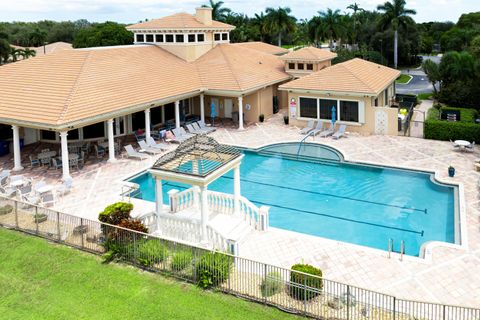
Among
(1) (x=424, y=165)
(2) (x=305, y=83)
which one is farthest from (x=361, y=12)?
(1) (x=424, y=165)

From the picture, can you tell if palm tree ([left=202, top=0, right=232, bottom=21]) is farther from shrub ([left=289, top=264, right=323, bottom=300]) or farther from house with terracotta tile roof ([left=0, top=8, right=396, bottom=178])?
shrub ([left=289, top=264, right=323, bottom=300])

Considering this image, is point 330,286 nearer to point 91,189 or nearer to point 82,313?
point 82,313

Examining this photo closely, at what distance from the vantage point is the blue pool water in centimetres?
1806

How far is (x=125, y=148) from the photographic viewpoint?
2745cm

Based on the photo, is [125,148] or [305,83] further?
[305,83]

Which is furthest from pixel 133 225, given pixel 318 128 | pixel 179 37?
pixel 179 37

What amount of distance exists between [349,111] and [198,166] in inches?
765

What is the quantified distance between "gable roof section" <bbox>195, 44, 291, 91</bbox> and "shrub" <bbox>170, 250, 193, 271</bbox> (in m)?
20.9

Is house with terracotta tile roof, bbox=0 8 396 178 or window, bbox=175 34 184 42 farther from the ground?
window, bbox=175 34 184 42

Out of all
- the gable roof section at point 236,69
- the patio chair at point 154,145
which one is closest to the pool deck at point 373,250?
the patio chair at point 154,145

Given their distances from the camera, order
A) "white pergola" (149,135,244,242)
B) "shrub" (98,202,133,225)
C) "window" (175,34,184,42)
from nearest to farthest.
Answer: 1. "white pergola" (149,135,244,242)
2. "shrub" (98,202,133,225)
3. "window" (175,34,184,42)

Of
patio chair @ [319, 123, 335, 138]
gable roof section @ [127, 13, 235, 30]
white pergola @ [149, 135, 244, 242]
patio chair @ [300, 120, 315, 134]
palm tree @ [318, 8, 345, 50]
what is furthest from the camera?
palm tree @ [318, 8, 345, 50]

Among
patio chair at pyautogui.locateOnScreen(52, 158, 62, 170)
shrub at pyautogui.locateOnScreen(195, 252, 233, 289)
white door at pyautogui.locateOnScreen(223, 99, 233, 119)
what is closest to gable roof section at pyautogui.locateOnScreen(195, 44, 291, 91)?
white door at pyautogui.locateOnScreen(223, 99, 233, 119)

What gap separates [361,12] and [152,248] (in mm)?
95046
